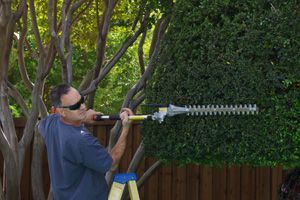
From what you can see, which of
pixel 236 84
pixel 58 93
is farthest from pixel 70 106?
pixel 236 84

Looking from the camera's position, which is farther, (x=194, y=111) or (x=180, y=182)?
(x=180, y=182)

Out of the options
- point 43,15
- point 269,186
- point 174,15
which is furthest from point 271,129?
point 43,15

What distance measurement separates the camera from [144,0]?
7773mm

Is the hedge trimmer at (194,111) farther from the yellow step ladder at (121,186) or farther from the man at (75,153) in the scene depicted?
the yellow step ladder at (121,186)

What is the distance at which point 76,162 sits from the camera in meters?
4.75

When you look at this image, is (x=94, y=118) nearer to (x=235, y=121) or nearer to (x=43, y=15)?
(x=235, y=121)

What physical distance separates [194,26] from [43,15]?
199 inches

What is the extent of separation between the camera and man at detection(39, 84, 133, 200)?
15.4 ft

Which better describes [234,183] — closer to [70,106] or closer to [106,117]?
[106,117]

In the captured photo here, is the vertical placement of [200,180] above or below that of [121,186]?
below

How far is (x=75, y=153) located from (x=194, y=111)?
0.98 m

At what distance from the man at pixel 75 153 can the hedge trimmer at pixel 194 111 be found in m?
0.14

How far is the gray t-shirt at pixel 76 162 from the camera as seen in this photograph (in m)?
4.68

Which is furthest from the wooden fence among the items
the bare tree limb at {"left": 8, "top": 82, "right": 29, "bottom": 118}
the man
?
the man
